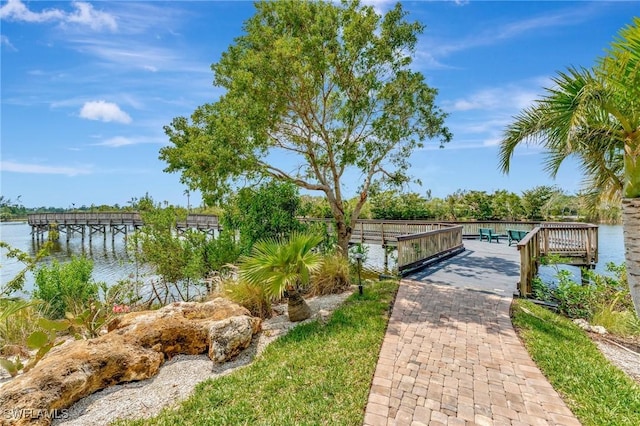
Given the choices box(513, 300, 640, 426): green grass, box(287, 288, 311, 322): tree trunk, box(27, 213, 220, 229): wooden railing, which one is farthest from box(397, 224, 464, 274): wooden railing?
box(27, 213, 220, 229): wooden railing

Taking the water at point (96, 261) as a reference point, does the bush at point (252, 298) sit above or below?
above

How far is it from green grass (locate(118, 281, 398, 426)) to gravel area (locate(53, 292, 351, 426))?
24 centimetres

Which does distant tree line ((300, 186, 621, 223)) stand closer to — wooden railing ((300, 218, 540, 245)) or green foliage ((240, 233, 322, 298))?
wooden railing ((300, 218, 540, 245))

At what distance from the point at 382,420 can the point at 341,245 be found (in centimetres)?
717

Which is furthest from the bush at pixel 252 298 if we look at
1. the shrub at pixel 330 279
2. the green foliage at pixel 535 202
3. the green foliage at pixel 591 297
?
the green foliage at pixel 535 202

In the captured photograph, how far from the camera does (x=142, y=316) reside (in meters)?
4.87

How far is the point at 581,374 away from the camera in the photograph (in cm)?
384

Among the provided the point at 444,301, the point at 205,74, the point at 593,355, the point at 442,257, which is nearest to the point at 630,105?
the point at 593,355

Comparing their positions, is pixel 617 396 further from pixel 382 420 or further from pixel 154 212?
pixel 154 212

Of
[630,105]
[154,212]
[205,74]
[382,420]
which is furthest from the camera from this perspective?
[205,74]

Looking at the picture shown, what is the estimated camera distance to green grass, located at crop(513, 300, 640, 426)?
312cm

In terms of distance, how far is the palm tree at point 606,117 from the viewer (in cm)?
347

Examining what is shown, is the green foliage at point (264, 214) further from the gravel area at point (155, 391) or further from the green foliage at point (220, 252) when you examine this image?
the gravel area at point (155, 391)

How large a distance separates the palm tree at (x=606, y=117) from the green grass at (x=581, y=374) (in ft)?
3.39
